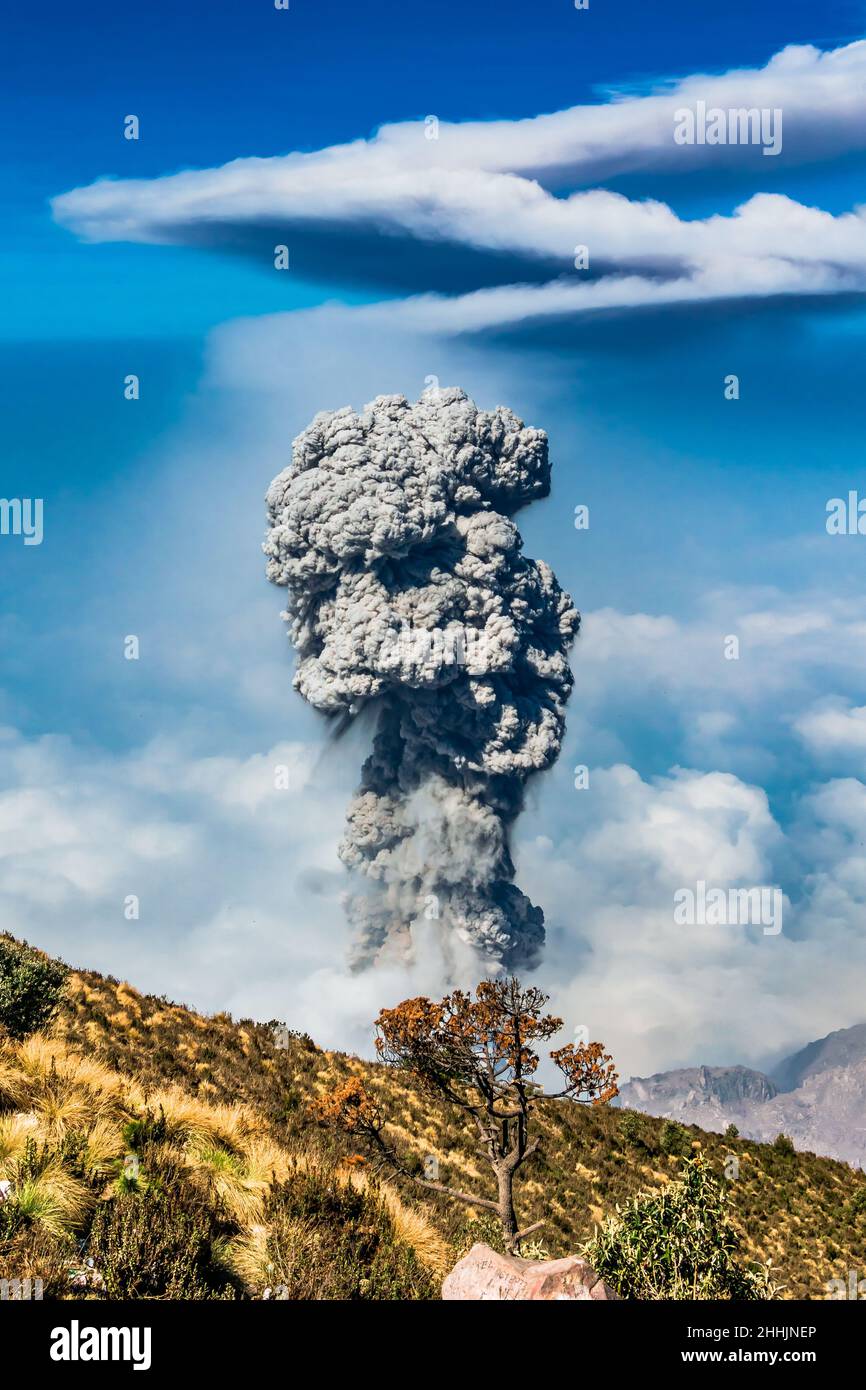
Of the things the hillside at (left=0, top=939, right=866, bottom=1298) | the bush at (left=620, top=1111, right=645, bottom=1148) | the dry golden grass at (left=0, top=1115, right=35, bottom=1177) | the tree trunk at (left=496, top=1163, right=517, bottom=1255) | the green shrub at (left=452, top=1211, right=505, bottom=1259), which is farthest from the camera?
the bush at (left=620, top=1111, right=645, bottom=1148)

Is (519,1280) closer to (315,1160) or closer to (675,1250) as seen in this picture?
(675,1250)

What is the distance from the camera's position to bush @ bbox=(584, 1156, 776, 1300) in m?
15.5

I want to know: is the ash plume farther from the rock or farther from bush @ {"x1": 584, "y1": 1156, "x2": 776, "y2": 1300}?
the rock

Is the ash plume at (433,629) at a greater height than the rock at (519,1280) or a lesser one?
greater

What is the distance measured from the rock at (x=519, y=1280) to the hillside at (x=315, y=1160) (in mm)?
1088

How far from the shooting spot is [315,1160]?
740 inches

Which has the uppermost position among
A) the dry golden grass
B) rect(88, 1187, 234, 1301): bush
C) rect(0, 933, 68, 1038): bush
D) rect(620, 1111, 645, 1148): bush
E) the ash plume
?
the ash plume

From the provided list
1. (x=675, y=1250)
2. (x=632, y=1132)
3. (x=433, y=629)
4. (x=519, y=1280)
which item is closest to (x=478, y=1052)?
(x=675, y=1250)

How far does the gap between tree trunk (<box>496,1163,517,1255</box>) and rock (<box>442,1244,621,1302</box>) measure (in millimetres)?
6229

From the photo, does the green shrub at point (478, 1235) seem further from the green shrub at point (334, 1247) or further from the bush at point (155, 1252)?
the bush at point (155, 1252)

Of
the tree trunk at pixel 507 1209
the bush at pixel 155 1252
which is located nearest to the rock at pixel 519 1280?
the bush at pixel 155 1252

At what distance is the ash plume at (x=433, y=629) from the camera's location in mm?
137375

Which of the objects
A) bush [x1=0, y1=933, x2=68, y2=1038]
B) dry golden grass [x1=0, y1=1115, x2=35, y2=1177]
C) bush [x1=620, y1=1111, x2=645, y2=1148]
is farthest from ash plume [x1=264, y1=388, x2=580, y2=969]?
dry golden grass [x1=0, y1=1115, x2=35, y2=1177]

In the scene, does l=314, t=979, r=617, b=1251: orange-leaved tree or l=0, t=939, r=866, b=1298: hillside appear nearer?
l=0, t=939, r=866, b=1298: hillside
